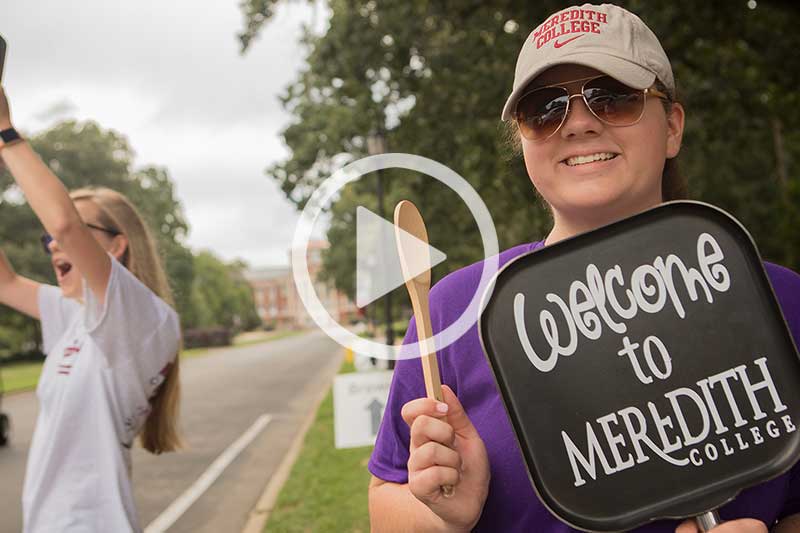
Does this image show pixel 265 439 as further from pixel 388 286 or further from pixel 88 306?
pixel 388 286

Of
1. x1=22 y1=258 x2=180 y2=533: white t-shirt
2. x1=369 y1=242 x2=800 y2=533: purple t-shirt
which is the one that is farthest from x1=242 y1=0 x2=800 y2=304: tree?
x1=369 y1=242 x2=800 y2=533: purple t-shirt

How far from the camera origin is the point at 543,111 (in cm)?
133

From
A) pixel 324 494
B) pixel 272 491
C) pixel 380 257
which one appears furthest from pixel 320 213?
pixel 272 491

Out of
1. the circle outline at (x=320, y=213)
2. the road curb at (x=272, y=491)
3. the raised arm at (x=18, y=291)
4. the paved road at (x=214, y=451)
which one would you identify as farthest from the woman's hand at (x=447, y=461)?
the road curb at (x=272, y=491)

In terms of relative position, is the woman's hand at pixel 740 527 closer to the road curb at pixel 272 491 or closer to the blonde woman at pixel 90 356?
the blonde woman at pixel 90 356

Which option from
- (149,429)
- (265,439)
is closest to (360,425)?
(149,429)

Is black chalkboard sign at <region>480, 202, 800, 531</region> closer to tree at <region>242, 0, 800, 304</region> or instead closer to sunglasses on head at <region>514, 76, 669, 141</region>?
sunglasses on head at <region>514, 76, 669, 141</region>

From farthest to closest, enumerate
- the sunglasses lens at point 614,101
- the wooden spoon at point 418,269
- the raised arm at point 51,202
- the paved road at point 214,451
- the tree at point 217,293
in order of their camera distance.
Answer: the tree at point 217,293, the paved road at point 214,451, the raised arm at point 51,202, the sunglasses lens at point 614,101, the wooden spoon at point 418,269

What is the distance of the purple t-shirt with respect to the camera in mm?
1300

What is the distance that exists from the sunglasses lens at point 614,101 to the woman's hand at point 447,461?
521 millimetres

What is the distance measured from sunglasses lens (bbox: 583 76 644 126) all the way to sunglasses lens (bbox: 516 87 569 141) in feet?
0.14

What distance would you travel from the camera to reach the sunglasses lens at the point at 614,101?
1289 millimetres

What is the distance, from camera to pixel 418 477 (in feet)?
3.67

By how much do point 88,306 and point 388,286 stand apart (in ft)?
4.44
